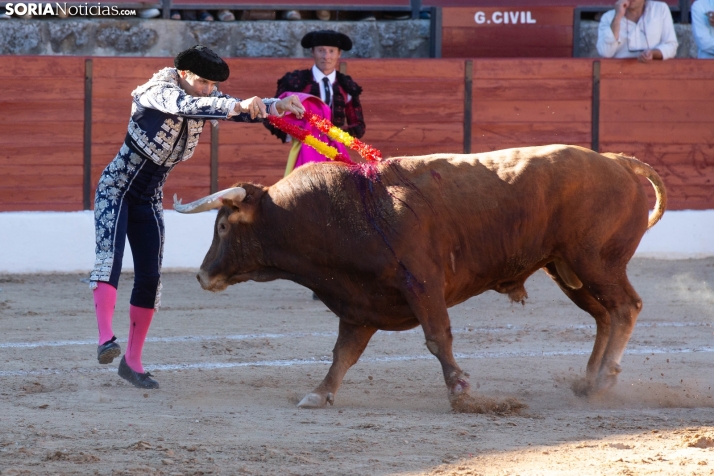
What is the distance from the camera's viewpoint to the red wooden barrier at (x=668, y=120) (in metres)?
8.53

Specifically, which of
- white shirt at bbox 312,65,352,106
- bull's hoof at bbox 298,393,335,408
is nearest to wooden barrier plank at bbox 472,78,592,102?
white shirt at bbox 312,65,352,106

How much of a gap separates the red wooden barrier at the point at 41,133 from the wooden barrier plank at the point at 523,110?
306 cm

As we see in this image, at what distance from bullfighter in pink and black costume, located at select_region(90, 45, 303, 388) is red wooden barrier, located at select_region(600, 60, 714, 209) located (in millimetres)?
5011

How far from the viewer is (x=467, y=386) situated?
154 inches

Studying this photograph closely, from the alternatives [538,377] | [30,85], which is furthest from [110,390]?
[30,85]

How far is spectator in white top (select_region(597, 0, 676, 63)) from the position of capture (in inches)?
330

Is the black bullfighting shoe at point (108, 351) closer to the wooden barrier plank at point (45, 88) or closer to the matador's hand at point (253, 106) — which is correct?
the matador's hand at point (253, 106)

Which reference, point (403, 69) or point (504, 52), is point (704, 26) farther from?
point (403, 69)

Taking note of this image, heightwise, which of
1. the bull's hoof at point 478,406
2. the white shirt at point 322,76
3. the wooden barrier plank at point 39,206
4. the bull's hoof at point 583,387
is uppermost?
the white shirt at point 322,76

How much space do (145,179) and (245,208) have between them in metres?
0.45

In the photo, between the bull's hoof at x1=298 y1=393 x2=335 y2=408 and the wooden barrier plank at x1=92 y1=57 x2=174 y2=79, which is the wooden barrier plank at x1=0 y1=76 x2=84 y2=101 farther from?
the bull's hoof at x1=298 y1=393 x2=335 y2=408

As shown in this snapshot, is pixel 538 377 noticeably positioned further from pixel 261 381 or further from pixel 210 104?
pixel 210 104

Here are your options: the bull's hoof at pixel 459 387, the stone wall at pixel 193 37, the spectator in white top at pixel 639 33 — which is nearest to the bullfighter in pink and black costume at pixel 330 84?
the stone wall at pixel 193 37

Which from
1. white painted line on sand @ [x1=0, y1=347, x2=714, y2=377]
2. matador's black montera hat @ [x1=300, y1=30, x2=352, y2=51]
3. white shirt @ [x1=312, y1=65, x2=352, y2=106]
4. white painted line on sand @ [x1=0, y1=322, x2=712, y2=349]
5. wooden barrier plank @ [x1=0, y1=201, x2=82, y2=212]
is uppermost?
matador's black montera hat @ [x1=300, y1=30, x2=352, y2=51]
